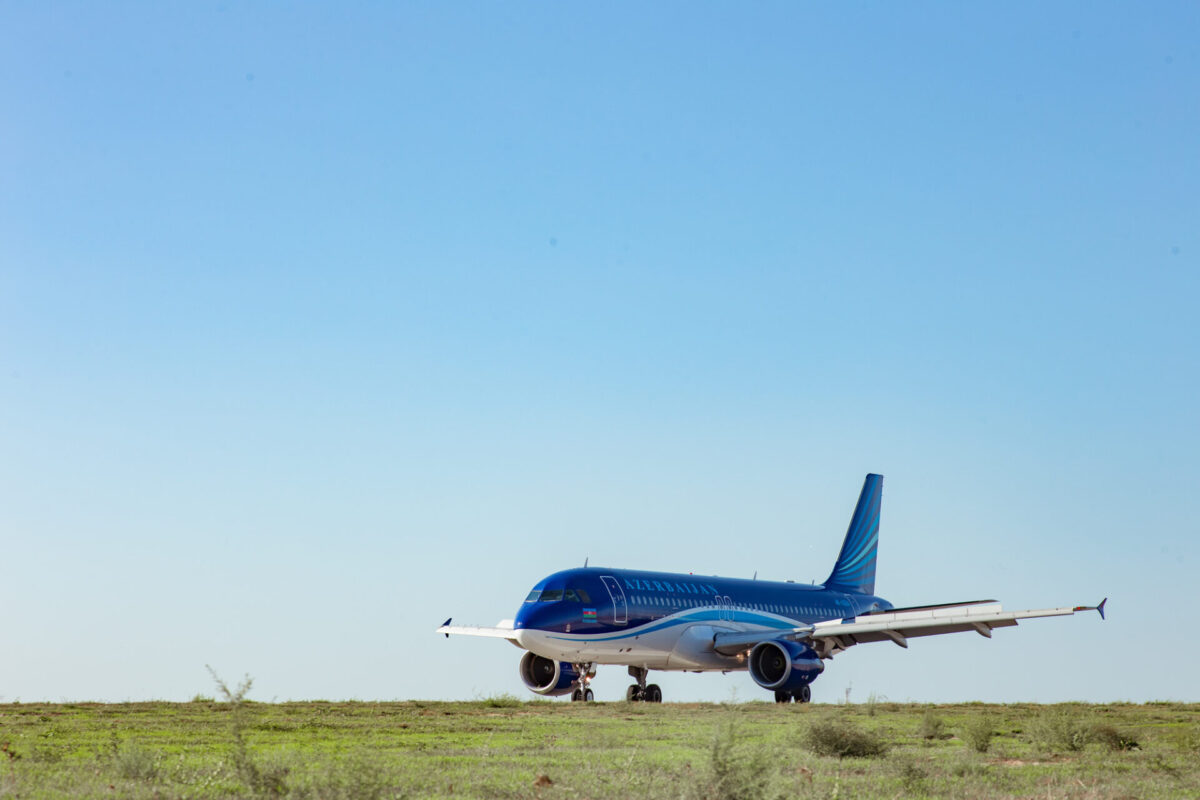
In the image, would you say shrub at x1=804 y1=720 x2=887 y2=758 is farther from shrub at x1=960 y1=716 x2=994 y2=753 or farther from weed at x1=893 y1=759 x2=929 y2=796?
weed at x1=893 y1=759 x2=929 y2=796

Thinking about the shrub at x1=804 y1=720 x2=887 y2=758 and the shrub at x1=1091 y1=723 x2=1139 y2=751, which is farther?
the shrub at x1=1091 y1=723 x2=1139 y2=751

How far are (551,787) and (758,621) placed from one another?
2915 centimetres

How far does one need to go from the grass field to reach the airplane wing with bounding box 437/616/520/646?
8.68 meters

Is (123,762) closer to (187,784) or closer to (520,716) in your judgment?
(187,784)

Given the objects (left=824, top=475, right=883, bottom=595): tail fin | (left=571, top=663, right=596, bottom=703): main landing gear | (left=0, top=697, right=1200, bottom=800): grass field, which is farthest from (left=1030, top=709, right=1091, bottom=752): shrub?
(left=824, top=475, right=883, bottom=595): tail fin

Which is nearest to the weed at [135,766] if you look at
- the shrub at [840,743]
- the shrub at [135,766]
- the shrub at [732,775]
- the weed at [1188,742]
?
the shrub at [135,766]

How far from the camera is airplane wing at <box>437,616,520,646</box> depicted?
35.4 meters

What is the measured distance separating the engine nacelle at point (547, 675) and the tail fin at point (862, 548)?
58.4ft

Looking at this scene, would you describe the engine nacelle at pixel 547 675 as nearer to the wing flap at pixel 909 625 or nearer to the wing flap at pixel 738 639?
the wing flap at pixel 738 639

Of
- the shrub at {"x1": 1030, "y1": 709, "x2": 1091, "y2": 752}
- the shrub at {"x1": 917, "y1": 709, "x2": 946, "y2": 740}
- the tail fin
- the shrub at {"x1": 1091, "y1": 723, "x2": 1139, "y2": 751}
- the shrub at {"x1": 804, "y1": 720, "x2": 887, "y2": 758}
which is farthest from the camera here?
the tail fin

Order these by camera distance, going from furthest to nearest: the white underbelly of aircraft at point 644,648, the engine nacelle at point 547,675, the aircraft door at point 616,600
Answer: the engine nacelle at point 547,675 < the aircraft door at point 616,600 < the white underbelly of aircraft at point 644,648

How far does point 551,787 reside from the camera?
11.9 metres

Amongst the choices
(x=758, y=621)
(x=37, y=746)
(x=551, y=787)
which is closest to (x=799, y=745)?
(x=551, y=787)

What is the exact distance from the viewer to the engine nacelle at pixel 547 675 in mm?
34875
